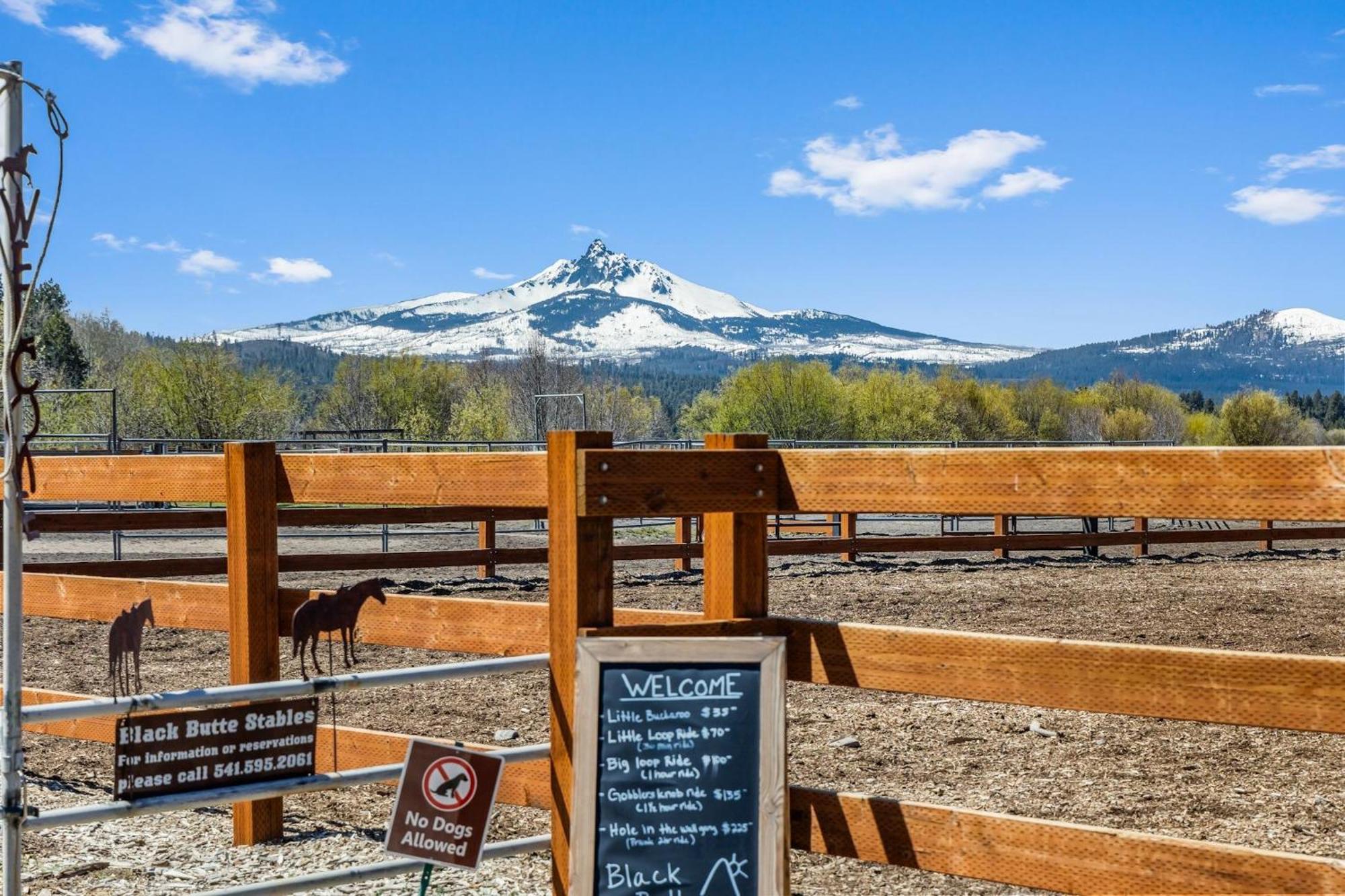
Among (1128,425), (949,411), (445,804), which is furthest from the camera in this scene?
(1128,425)

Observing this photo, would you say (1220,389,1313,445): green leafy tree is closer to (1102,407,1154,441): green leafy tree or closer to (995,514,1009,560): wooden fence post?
(1102,407,1154,441): green leafy tree

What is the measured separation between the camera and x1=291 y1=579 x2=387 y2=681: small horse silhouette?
13.8ft

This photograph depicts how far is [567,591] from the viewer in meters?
3.45

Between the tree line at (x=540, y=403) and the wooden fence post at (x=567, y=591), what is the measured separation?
4349 centimetres

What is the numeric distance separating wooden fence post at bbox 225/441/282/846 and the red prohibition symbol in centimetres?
121

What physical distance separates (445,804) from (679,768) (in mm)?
664

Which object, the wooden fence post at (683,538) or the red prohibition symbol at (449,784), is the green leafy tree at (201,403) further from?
the red prohibition symbol at (449,784)

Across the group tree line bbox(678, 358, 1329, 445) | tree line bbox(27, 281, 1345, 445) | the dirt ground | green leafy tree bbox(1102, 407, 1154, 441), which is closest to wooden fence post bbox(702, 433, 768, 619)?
the dirt ground

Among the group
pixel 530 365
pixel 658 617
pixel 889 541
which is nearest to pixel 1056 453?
pixel 658 617

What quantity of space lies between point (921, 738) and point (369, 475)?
120 inches

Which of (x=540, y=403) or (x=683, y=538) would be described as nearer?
(x=683, y=538)

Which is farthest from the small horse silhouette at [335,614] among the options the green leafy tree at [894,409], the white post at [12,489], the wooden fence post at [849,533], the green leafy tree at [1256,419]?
the green leafy tree at [1256,419]

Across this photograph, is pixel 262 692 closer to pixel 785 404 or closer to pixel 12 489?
pixel 12 489

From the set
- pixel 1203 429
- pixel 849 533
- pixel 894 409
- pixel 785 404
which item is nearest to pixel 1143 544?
pixel 849 533
